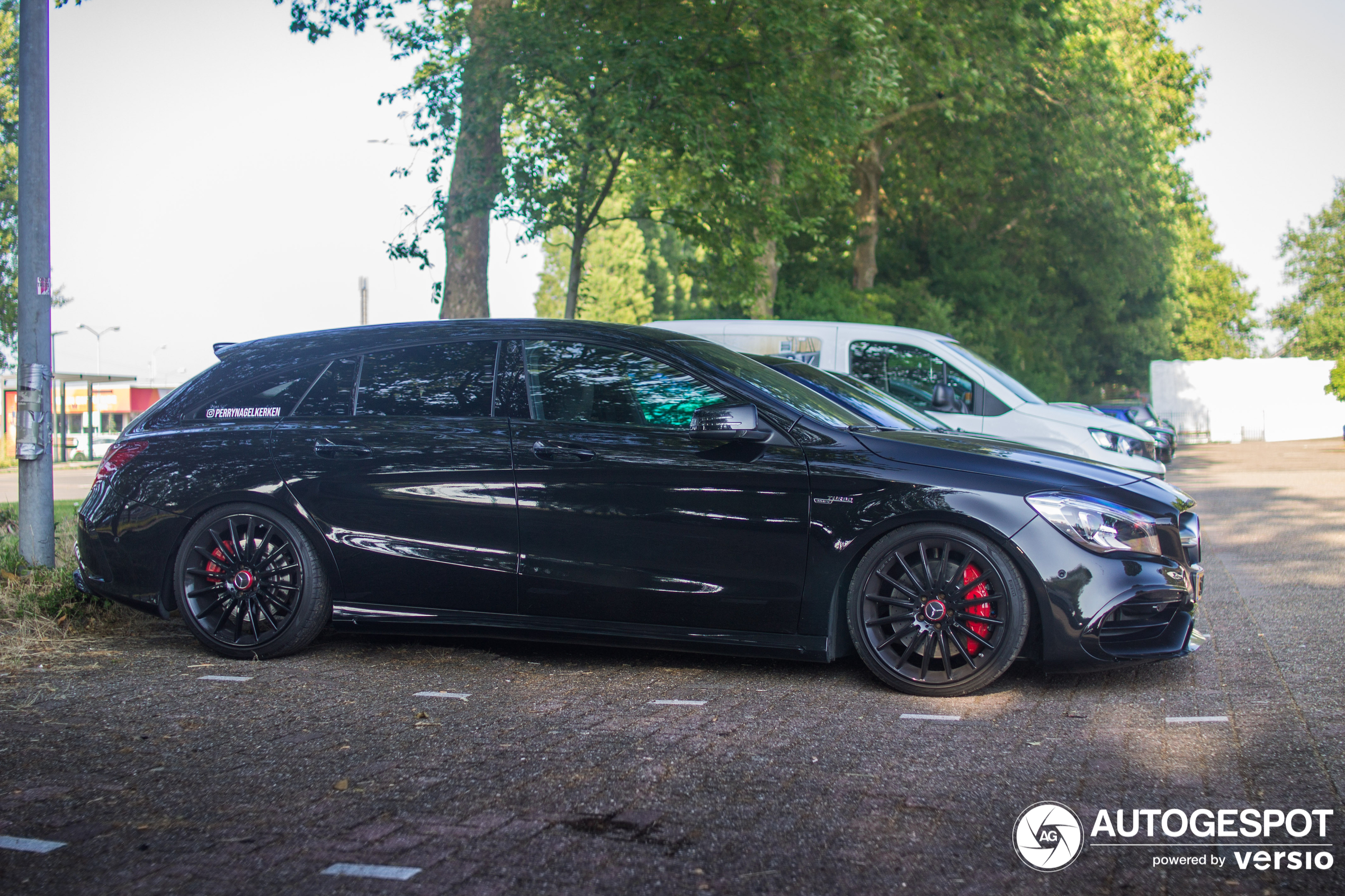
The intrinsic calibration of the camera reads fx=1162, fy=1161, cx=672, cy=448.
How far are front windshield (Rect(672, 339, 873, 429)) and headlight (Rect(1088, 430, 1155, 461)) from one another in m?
5.84

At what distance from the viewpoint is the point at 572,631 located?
523 cm

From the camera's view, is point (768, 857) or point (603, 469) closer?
point (768, 857)

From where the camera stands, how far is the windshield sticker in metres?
5.77

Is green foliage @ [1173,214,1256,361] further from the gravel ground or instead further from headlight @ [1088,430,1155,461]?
the gravel ground

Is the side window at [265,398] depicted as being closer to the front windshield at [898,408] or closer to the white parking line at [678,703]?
the white parking line at [678,703]

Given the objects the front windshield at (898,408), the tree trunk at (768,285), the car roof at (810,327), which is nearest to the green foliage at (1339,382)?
the tree trunk at (768,285)

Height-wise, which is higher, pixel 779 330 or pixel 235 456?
pixel 779 330

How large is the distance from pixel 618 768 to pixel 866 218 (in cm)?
2714

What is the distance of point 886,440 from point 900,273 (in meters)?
29.1

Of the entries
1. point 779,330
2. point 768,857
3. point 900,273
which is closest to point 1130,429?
point 779,330

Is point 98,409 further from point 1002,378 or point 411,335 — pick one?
point 411,335

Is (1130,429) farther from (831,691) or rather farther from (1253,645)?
(831,691)

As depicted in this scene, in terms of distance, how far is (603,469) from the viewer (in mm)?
5133

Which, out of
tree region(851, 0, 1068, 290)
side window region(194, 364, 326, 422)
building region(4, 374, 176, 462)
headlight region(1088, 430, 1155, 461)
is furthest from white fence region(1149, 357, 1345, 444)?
side window region(194, 364, 326, 422)
